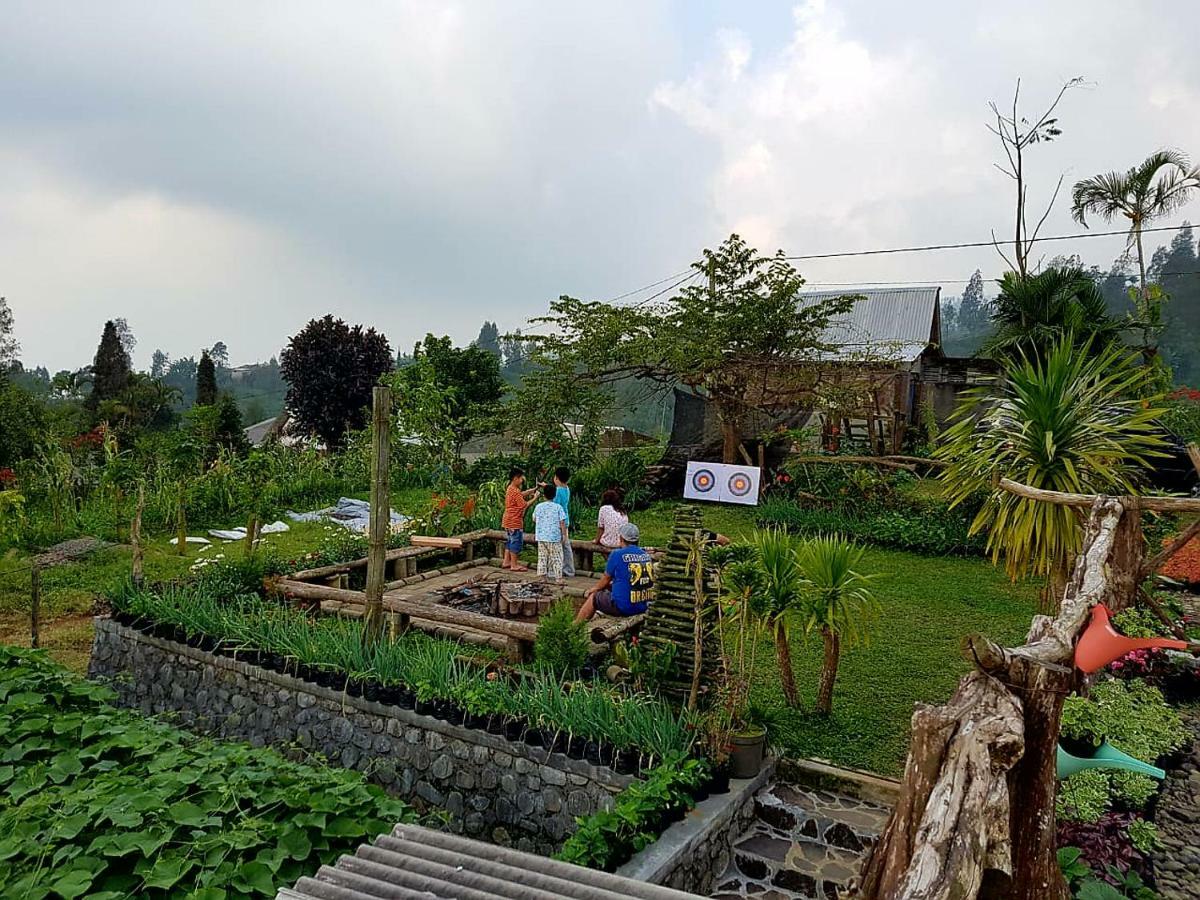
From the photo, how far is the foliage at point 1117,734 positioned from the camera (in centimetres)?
436

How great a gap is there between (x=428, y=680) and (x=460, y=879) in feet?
12.5

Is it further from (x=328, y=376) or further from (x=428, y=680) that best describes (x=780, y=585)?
(x=328, y=376)

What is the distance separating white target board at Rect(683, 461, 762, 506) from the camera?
47.0 feet

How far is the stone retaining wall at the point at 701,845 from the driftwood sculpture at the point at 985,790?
2174mm

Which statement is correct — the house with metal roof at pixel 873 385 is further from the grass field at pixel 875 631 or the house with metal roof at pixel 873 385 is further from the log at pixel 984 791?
the log at pixel 984 791

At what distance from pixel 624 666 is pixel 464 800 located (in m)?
1.60

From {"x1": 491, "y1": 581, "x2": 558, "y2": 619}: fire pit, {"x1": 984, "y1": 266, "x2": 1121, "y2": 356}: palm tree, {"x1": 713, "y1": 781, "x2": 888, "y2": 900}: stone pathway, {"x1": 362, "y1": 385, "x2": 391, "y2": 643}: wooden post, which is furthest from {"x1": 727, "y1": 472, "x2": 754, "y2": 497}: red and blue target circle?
{"x1": 713, "y1": 781, "x2": 888, "y2": 900}: stone pathway

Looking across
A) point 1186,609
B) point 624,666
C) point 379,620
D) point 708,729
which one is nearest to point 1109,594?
point 708,729

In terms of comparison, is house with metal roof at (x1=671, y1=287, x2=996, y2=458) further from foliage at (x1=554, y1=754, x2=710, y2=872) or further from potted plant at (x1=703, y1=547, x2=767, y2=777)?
foliage at (x1=554, y1=754, x2=710, y2=872)

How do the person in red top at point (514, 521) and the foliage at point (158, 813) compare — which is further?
the person in red top at point (514, 521)

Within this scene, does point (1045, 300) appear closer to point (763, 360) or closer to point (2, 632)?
point (763, 360)

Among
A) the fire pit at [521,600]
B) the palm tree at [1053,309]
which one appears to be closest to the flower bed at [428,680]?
the fire pit at [521,600]

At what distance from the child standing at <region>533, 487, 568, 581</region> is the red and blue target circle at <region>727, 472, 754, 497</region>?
19.4 ft

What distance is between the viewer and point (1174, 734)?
536 cm
